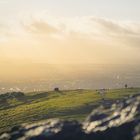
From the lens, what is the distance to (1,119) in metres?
168

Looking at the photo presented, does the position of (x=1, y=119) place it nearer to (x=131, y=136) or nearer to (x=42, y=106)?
(x=42, y=106)

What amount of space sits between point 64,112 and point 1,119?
27608mm

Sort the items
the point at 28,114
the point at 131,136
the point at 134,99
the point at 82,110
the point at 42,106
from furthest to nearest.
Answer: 1. the point at 42,106
2. the point at 28,114
3. the point at 82,110
4. the point at 134,99
5. the point at 131,136

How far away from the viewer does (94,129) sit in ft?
235

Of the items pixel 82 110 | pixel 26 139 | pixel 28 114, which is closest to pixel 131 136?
pixel 26 139

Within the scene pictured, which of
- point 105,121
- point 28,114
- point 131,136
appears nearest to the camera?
point 131,136

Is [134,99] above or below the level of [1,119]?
above

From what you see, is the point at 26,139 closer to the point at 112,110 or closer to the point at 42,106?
the point at 112,110

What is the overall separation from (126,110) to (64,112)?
85551mm

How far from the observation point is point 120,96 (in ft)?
623

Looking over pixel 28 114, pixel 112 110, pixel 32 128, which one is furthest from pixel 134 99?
pixel 28 114

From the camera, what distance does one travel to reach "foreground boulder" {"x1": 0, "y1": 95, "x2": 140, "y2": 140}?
228 ft

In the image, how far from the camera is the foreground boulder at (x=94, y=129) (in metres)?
69.5

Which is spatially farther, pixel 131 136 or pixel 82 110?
pixel 82 110
